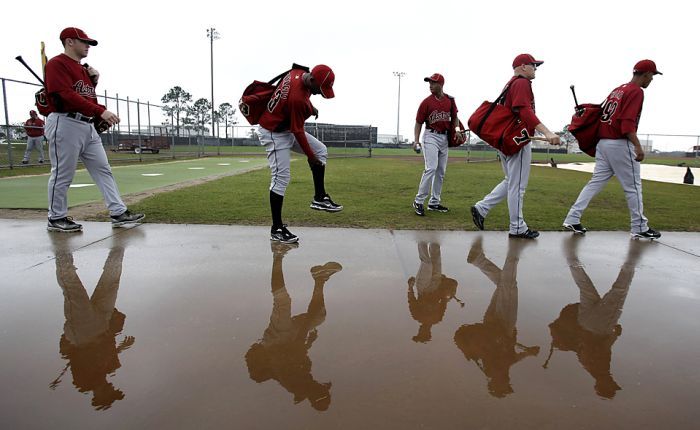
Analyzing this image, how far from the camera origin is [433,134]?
643cm

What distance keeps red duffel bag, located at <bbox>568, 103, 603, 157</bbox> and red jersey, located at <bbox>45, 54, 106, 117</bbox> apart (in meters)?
5.30

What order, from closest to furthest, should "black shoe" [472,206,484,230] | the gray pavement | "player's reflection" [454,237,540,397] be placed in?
the gray pavement → "player's reflection" [454,237,540,397] → "black shoe" [472,206,484,230]

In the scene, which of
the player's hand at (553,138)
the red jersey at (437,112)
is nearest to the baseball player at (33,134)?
the red jersey at (437,112)

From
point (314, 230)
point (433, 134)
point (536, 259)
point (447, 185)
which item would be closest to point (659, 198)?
point (447, 185)

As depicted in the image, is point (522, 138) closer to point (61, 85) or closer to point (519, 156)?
point (519, 156)

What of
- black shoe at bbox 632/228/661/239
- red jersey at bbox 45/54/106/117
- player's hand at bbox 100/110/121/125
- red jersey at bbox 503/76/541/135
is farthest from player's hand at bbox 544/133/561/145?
red jersey at bbox 45/54/106/117

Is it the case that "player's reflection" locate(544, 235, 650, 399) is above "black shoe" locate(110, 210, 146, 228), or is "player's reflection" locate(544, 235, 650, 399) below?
below

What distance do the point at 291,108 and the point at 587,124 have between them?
11.3ft

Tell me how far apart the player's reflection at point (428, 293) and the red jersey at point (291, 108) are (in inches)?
63.3

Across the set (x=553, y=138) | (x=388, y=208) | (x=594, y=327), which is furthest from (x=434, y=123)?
(x=594, y=327)

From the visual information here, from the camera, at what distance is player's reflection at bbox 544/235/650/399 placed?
2.00m

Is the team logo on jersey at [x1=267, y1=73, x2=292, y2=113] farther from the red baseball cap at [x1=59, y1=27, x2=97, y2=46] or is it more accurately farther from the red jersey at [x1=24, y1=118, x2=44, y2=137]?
the red jersey at [x1=24, y1=118, x2=44, y2=137]

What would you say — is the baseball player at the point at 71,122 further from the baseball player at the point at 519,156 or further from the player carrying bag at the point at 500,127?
the baseball player at the point at 519,156

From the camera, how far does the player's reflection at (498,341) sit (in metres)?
1.96
